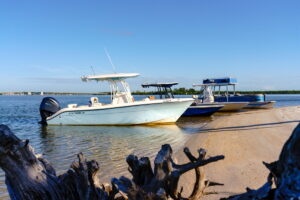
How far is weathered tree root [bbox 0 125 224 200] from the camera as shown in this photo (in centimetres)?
251

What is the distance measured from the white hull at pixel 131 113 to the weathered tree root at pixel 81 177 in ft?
46.7

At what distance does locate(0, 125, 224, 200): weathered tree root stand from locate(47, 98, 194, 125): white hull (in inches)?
560

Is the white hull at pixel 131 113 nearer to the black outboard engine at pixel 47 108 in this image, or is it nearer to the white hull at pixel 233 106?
the black outboard engine at pixel 47 108

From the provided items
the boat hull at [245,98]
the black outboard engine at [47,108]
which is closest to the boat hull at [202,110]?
the boat hull at [245,98]

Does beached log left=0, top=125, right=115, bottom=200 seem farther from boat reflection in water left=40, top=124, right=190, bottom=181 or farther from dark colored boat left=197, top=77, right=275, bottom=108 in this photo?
dark colored boat left=197, top=77, right=275, bottom=108

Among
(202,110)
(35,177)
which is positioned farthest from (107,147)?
(202,110)

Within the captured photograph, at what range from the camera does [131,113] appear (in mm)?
17625

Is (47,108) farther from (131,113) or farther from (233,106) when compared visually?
(233,106)

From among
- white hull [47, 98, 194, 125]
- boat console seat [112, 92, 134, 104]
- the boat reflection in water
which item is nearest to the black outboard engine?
white hull [47, 98, 194, 125]

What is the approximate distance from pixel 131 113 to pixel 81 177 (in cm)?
1480

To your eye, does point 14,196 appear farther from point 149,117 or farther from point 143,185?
point 149,117

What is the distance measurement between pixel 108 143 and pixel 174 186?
33.3 ft

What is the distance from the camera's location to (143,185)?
2.57 metres

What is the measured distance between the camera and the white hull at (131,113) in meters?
17.5
